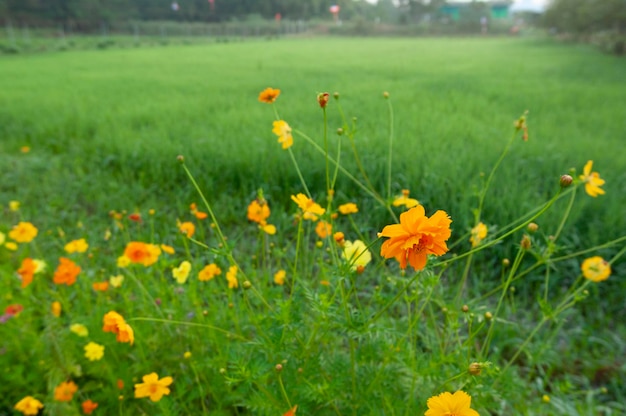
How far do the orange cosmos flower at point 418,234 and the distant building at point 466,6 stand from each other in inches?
1425

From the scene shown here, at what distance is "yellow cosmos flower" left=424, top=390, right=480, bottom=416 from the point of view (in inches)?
19.6

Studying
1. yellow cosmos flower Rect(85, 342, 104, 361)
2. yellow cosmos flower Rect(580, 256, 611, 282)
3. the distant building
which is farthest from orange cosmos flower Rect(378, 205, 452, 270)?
the distant building

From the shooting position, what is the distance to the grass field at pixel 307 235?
88cm

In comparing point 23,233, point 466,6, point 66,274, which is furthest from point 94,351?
point 466,6

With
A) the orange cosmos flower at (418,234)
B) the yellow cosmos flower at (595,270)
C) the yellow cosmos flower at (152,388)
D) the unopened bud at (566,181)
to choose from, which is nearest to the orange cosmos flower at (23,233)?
the yellow cosmos flower at (152,388)

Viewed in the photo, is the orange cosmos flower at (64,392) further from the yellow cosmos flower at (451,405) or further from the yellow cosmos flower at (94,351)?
the yellow cosmos flower at (451,405)

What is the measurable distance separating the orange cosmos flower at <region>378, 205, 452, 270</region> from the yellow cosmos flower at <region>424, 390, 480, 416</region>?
5.8 inches

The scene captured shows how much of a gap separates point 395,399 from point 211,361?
38cm

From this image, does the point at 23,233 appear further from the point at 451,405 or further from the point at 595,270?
the point at 595,270

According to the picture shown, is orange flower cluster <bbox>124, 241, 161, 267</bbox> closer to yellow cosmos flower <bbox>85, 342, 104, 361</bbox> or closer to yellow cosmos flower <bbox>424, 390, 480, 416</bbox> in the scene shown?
yellow cosmos flower <bbox>85, 342, 104, 361</bbox>

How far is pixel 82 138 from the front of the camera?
306 cm

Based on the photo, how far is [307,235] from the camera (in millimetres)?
1602

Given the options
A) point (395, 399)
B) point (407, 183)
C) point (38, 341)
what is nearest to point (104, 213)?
point (38, 341)

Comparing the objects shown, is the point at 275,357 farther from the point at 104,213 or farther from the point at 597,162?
the point at 597,162
